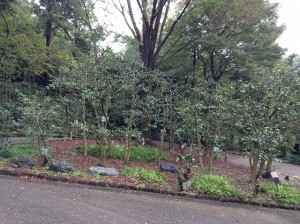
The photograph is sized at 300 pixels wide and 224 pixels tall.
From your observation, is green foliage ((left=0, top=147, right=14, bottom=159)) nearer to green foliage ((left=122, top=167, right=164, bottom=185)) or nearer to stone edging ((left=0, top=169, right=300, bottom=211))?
stone edging ((left=0, top=169, right=300, bottom=211))

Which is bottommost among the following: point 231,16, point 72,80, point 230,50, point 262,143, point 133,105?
point 262,143

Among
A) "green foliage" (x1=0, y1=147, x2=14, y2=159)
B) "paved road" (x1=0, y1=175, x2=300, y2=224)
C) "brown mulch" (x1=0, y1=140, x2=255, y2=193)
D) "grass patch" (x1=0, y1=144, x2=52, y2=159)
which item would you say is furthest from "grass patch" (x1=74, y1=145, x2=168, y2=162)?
"paved road" (x1=0, y1=175, x2=300, y2=224)

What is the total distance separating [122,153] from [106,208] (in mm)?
4230

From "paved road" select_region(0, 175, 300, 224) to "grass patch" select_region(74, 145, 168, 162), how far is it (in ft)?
10.1

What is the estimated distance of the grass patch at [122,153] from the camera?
26.8 ft

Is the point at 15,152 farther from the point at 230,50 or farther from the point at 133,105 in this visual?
the point at 230,50

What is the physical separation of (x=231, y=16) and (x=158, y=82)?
193 inches

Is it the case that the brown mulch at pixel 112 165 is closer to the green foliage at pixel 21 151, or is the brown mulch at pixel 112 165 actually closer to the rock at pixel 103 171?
the rock at pixel 103 171

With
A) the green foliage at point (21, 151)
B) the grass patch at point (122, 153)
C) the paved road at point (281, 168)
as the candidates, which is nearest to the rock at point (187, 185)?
the grass patch at point (122, 153)

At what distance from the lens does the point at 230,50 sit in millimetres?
12008

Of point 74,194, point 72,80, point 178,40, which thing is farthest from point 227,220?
point 178,40

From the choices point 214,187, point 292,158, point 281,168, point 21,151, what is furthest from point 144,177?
point 292,158

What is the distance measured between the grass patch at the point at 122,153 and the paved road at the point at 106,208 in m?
3.08

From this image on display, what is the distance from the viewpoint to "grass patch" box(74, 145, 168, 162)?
26.8ft
